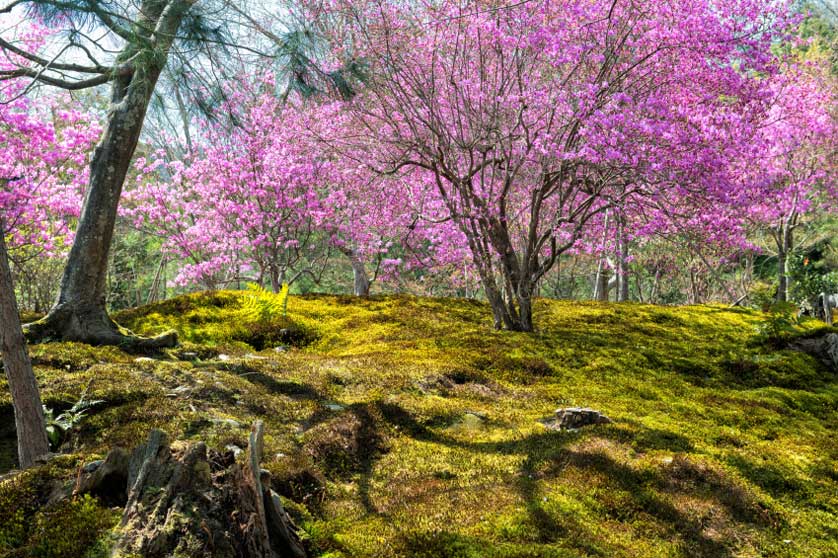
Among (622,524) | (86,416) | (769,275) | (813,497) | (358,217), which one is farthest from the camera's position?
(769,275)

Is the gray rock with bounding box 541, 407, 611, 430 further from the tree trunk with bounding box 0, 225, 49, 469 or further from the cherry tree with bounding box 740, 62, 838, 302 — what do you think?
the cherry tree with bounding box 740, 62, 838, 302

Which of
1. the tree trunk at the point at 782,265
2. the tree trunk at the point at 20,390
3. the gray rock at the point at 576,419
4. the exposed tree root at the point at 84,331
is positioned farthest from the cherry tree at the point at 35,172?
the tree trunk at the point at 782,265

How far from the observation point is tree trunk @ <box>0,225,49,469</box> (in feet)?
10.7

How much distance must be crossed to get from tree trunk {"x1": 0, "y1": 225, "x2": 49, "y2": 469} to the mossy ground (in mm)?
370

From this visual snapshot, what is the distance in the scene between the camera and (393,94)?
751 centimetres

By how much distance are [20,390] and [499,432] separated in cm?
332

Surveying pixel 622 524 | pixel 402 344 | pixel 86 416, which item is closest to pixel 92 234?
pixel 86 416

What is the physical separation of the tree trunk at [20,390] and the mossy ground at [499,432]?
1.21 feet

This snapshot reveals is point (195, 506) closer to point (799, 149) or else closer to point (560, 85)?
point (560, 85)

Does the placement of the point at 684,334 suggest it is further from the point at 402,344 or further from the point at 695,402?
the point at 402,344

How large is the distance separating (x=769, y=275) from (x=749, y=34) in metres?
21.2

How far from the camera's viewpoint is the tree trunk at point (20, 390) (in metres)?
3.27

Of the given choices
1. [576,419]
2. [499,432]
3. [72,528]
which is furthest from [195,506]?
[576,419]

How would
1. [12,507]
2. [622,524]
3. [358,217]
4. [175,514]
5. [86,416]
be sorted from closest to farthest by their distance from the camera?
[175,514]
[12,507]
[622,524]
[86,416]
[358,217]
